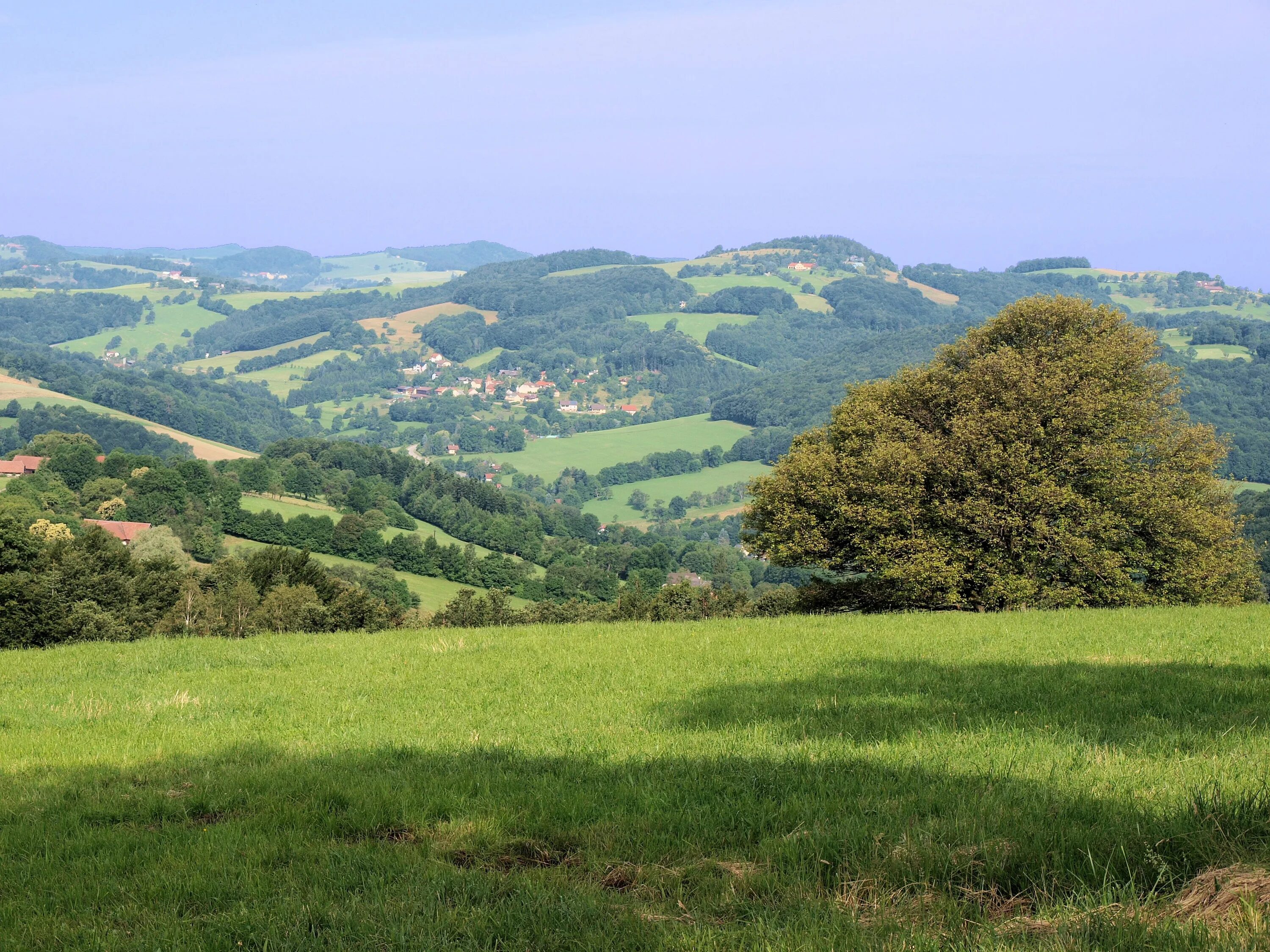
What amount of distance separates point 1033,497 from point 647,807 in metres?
20.4

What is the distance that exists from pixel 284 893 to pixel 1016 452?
2297cm

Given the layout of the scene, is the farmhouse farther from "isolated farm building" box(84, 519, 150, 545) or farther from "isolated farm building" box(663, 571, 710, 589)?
"isolated farm building" box(663, 571, 710, 589)

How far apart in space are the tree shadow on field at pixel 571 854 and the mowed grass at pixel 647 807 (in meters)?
0.02

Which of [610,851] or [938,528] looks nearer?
[610,851]

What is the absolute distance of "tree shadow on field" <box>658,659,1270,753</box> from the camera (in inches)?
335

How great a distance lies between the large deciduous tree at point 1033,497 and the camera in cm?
2469

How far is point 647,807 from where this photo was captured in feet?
21.7

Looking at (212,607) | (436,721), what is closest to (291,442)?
(212,607)

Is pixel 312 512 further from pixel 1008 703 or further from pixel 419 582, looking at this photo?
pixel 1008 703

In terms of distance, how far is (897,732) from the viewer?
28.4 ft

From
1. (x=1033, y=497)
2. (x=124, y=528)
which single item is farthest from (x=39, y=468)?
(x=1033, y=497)

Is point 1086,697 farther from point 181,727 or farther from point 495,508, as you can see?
point 495,508

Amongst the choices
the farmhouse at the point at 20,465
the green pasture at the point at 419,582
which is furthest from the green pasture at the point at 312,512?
the farmhouse at the point at 20,465

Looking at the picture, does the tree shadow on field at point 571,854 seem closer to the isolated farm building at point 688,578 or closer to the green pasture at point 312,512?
the isolated farm building at point 688,578
